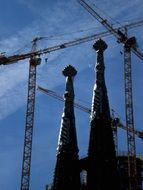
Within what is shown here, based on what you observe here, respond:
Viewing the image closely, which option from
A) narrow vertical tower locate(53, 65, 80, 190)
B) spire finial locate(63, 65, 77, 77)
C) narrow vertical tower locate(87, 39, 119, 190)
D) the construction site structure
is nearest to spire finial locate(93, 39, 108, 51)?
the construction site structure

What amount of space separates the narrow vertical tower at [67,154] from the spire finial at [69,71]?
2.93 metres

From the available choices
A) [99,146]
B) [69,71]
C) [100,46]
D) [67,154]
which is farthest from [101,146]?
[100,46]

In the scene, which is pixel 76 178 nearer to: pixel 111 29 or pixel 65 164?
pixel 65 164

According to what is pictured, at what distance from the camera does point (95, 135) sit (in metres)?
98.6

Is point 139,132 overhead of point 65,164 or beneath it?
overhead

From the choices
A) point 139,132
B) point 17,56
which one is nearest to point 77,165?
point 17,56

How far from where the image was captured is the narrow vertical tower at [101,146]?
311ft

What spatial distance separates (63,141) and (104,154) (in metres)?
9.63

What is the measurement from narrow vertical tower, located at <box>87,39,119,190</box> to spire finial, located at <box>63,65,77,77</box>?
6853 millimetres

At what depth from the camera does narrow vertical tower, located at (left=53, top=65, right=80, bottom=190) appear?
9929cm

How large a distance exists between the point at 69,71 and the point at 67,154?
17.3 m

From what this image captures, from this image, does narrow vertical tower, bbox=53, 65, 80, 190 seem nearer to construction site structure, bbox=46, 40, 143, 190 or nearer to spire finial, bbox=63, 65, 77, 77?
construction site structure, bbox=46, 40, 143, 190

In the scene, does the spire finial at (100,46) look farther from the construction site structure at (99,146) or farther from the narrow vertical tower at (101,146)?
the narrow vertical tower at (101,146)

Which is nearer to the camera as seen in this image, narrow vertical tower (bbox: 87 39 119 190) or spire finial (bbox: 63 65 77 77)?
narrow vertical tower (bbox: 87 39 119 190)
